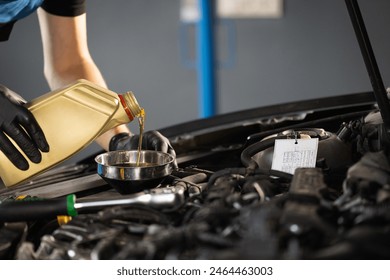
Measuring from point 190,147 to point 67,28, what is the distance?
66 cm

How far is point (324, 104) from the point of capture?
153 centimetres

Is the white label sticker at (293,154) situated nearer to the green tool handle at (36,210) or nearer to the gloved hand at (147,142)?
the gloved hand at (147,142)

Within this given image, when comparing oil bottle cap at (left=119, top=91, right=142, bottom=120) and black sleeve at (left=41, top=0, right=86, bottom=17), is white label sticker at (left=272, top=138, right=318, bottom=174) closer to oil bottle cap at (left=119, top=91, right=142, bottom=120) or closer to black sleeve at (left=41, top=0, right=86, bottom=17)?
oil bottle cap at (left=119, top=91, right=142, bottom=120)

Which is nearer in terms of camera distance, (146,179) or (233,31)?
(146,179)

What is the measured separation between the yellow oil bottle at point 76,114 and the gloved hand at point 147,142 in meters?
0.18

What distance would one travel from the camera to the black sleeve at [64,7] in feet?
5.76

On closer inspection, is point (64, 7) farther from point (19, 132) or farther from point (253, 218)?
point (253, 218)

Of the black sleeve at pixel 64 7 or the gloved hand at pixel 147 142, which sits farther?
the black sleeve at pixel 64 7

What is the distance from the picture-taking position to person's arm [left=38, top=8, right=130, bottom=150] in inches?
70.2

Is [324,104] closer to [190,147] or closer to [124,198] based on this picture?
[190,147]

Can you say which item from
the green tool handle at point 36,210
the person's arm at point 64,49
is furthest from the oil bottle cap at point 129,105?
the person's arm at point 64,49

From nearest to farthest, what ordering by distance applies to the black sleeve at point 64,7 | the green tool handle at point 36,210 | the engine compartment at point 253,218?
the engine compartment at point 253,218 < the green tool handle at point 36,210 < the black sleeve at point 64,7

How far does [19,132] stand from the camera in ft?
3.55
